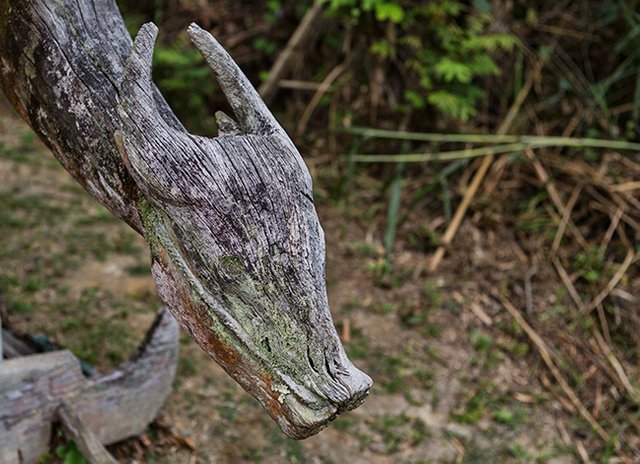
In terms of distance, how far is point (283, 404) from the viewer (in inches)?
46.7

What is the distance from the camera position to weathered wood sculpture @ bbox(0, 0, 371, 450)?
119 centimetres

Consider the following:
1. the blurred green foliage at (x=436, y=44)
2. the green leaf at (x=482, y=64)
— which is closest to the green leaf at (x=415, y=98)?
the blurred green foliage at (x=436, y=44)

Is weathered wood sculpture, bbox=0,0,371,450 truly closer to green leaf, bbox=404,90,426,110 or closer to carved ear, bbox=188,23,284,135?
carved ear, bbox=188,23,284,135

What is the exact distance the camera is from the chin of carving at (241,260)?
1.18 meters

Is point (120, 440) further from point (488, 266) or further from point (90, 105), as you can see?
point (488, 266)

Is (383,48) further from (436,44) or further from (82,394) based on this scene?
(82,394)

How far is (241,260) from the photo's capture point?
1197mm

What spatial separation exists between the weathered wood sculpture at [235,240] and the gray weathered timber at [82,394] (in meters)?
0.89

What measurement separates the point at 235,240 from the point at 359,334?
7.21ft

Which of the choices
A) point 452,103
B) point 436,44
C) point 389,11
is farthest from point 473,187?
point 389,11

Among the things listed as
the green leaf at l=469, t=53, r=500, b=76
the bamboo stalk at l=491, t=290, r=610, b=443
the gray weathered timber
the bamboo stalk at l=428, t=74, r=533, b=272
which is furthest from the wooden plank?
the green leaf at l=469, t=53, r=500, b=76

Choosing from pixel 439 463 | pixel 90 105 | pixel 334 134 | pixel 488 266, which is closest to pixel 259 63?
pixel 334 134

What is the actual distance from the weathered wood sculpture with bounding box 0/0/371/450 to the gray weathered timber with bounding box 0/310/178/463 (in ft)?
2.93

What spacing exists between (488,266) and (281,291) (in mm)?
2701
